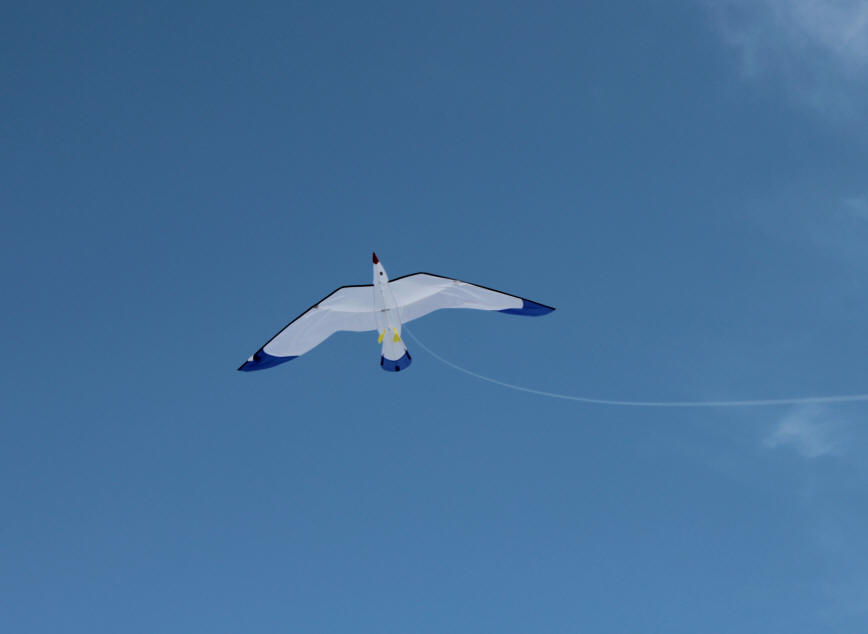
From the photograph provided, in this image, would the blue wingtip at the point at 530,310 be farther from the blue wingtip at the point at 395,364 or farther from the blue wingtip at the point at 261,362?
the blue wingtip at the point at 261,362

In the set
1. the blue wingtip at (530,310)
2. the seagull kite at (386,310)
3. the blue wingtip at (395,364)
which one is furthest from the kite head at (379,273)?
the blue wingtip at (530,310)

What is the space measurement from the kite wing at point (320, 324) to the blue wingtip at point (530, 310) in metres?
5.27

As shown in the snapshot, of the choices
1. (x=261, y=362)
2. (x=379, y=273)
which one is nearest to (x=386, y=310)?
(x=379, y=273)

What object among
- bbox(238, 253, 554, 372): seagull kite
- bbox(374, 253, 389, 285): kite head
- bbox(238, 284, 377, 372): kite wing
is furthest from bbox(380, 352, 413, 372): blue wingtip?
bbox(374, 253, 389, 285): kite head

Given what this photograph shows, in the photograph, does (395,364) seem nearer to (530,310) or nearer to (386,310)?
(386,310)

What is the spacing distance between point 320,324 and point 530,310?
7869mm

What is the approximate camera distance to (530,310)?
32094 mm

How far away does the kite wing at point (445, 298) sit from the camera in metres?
30.9

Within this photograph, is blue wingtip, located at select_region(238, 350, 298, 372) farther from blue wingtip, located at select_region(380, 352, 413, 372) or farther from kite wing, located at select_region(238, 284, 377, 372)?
blue wingtip, located at select_region(380, 352, 413, 372)

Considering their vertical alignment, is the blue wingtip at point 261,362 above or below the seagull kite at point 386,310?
below

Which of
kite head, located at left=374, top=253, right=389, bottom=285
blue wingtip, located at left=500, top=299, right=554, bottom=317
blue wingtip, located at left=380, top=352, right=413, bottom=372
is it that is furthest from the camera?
blue wingtip, located at left=380, top=352, right=413, bottom=372

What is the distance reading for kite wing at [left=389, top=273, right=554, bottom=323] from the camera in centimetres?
3088

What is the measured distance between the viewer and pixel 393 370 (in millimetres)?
32219

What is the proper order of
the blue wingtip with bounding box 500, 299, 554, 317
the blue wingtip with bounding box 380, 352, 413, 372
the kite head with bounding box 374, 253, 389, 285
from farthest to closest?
1. the blue wingtip with bounding box 380, 352, 413, 372
2. the blue wingtip with bounding box 500, 299, 554, 317
3. the kite head with bounding box 374, 253, 389, 285
